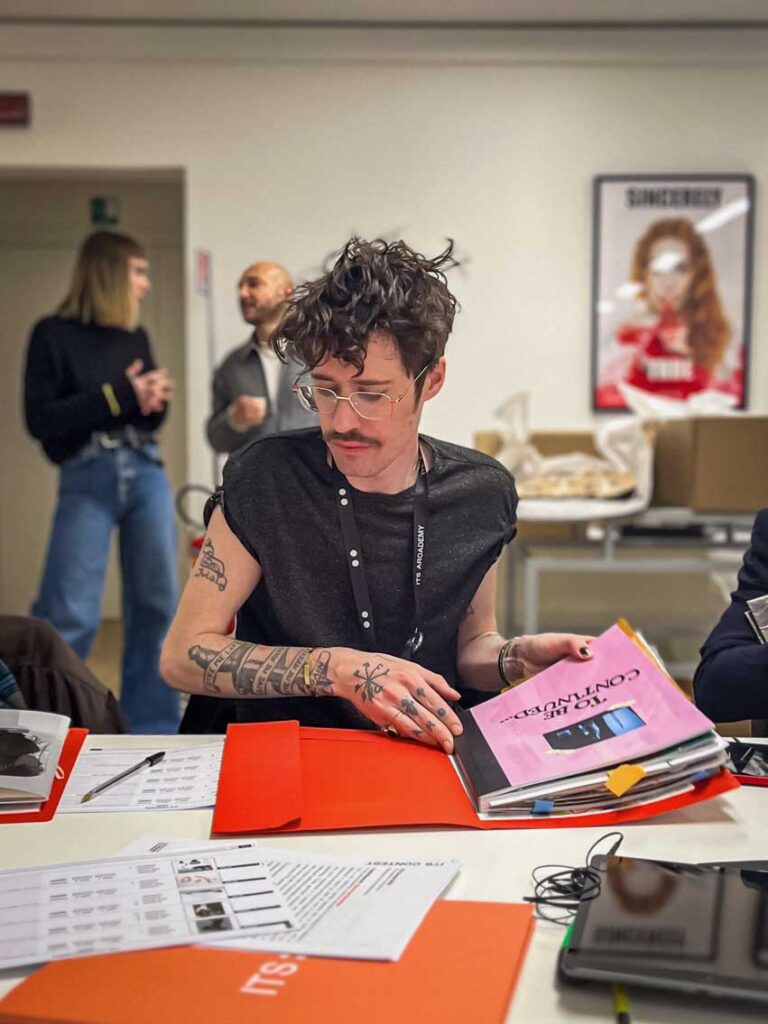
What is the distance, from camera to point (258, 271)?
8.27ft

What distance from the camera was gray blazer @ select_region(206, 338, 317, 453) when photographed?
2541mm

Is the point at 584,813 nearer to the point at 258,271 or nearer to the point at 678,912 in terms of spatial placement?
the point at 678,912

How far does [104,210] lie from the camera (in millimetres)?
6098

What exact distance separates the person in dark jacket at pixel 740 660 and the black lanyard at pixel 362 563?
1.32 ft

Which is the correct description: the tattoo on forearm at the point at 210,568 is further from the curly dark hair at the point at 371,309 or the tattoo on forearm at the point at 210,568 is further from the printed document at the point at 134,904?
the printed document at the point at 134,904

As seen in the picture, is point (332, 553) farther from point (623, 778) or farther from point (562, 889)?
point (562, 889)

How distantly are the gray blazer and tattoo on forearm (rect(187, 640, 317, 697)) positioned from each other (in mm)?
1200

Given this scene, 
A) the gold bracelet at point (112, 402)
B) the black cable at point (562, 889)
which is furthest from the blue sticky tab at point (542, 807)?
the gold bracelet at point (112, 402)

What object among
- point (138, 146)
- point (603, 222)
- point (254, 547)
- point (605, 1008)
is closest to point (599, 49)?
point (603, 222)

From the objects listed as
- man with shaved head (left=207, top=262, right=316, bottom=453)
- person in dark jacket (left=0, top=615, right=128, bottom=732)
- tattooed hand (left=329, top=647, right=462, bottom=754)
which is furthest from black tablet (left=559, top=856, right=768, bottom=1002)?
man with shaved head (left=207, top=262, right=316, bottom=453)

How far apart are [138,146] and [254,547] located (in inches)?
159

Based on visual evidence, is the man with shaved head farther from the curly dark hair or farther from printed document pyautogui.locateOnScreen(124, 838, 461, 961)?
printed document pyautogui.locateOnScreen(124, 838, 461, 961)

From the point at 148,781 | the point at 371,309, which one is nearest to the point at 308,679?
the point at 148,781

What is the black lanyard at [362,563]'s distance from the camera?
4.70 feet
